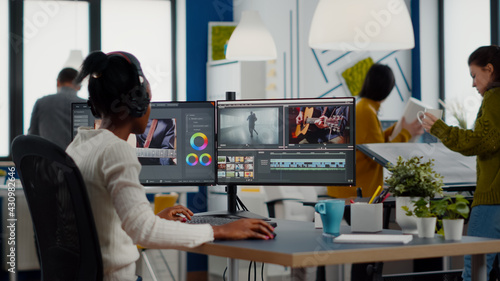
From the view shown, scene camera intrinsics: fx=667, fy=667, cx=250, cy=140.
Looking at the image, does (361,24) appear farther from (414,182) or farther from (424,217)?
(424,217)

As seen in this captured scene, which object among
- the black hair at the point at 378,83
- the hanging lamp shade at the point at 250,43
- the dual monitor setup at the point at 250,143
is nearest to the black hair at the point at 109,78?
the dual monitor setup at the point at 250,143

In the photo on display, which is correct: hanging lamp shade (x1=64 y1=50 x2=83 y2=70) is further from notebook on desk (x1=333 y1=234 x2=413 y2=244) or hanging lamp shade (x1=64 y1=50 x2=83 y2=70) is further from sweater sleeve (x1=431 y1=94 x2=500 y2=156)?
notebook on desk (x1=333 y1=234 x2=413 y2=244)

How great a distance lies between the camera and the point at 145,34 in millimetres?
6359

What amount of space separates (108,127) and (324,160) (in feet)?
2.95

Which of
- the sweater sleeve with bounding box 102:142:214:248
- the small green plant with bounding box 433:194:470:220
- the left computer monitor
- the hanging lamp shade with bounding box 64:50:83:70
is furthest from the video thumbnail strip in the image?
the hanging lamp shade with bounding box 64:50:83:70

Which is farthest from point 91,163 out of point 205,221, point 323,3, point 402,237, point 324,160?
point 323,3

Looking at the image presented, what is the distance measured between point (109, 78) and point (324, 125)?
3.11ft

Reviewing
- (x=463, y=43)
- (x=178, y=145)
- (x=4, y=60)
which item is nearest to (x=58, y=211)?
(x=178, y=145)

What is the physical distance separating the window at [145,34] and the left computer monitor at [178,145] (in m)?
3.82

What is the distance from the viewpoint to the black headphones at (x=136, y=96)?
1685 millimetres

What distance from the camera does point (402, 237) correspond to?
1738mm

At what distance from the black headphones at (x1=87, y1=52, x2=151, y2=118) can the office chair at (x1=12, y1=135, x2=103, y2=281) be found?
230 mm

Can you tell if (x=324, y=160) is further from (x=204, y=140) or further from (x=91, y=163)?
(x=91, y=163)

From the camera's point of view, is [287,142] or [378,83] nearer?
[287,142]
